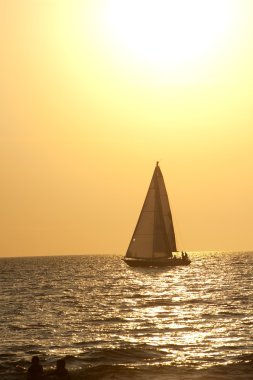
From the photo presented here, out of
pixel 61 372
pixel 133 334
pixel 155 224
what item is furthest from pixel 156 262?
pixel 61 372

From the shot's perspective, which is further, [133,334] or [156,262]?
[156,262]

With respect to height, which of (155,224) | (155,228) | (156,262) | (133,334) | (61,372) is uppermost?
(155,224)

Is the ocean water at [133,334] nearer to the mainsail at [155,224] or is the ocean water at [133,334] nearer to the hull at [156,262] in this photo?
the mainsail at [155,224]

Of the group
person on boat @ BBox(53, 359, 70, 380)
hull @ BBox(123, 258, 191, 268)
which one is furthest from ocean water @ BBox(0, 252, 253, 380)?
hull @ BBox(123, 258, 191, 268)

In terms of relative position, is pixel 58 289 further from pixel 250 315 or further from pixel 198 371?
pixel 198 371

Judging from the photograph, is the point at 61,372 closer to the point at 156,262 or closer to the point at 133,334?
the point at 133,334

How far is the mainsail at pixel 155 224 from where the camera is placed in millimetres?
126312

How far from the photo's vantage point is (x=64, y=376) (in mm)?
33094

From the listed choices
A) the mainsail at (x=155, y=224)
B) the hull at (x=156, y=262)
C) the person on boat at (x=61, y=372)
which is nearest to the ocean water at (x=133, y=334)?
the person on boat at (x=61, y=372)

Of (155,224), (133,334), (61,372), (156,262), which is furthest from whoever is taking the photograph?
(156,262)

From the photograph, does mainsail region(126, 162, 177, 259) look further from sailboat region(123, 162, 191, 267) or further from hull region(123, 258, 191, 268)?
hull region(123, 258, 191, 268)

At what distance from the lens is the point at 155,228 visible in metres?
127


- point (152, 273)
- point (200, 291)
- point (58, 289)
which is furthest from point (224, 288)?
point (152, 273)

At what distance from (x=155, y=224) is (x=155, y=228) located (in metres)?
0.67
